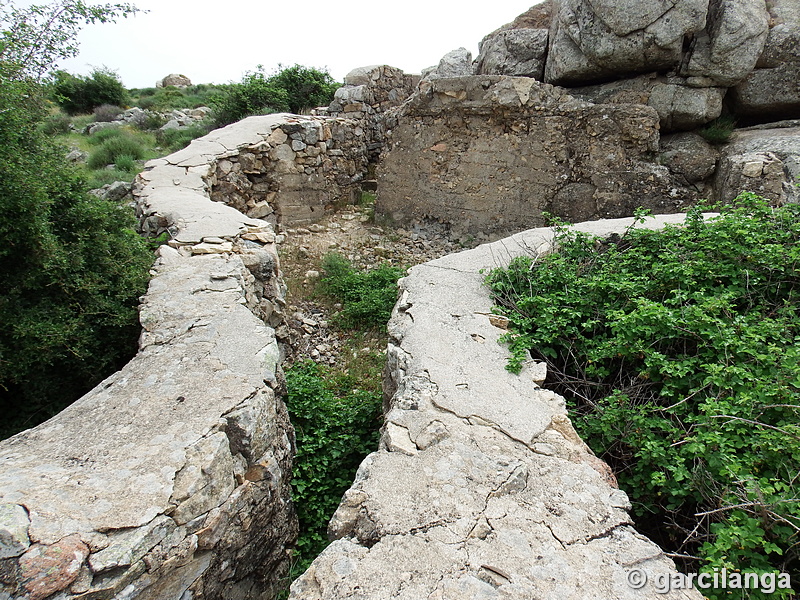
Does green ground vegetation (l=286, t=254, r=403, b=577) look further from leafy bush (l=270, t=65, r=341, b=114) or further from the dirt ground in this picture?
leafy bush (l=270, t=65, r=341, b=114)

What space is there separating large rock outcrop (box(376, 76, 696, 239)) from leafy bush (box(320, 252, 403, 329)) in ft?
5.78

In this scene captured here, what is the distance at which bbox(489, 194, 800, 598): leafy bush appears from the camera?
203cm

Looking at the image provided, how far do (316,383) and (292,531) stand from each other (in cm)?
129

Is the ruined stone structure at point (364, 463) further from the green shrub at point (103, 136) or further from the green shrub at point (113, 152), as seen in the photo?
the green shrub at point (103, 136)

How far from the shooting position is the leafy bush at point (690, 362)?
6.66 ft

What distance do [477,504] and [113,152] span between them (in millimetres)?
10502

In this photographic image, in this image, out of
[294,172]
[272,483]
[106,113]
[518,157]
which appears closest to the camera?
[272,483]

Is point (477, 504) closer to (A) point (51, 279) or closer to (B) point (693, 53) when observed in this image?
(A) point (51, 279)

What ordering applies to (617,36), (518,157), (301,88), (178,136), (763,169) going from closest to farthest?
1. (763,169)
2. (518,157)
3. (617,36)
4. (301,88)
5. (178,136)

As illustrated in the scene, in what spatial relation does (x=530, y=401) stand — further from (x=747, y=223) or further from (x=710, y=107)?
(x=710, y=107)

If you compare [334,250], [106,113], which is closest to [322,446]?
[334,250]

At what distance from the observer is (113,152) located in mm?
9500

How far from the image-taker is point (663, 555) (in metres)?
1.78

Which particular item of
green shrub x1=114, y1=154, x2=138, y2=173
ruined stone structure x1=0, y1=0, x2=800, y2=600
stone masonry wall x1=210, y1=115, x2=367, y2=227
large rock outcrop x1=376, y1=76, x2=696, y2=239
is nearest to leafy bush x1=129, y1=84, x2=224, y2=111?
green shrub x1=114, y1=154, x2=138, y2=173
